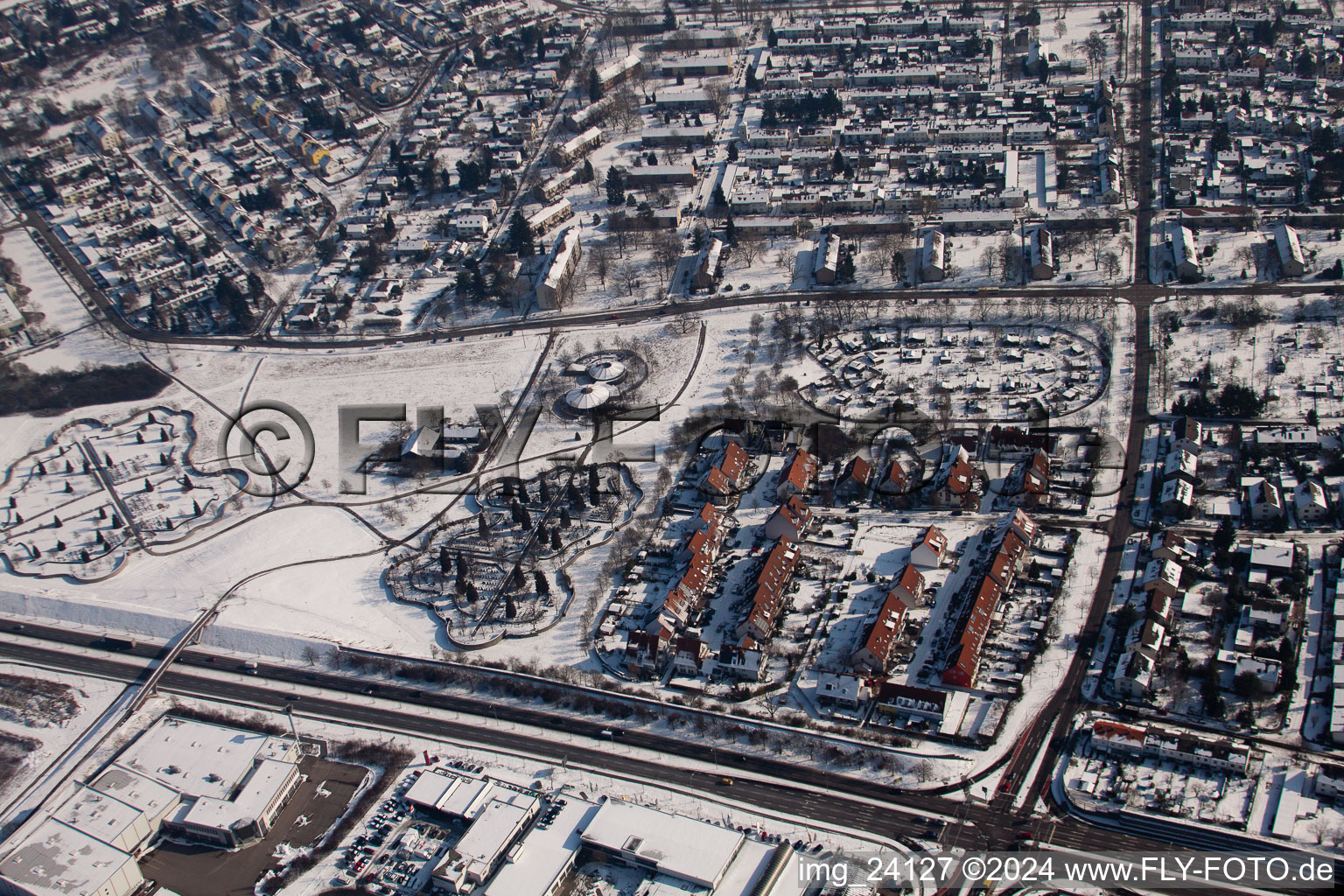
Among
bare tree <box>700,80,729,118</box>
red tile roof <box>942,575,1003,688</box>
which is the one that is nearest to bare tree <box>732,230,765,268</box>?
bare tree <box>700,80,729,118</box>

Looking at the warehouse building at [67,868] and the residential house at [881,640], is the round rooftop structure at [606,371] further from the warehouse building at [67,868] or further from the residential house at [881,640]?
the warehouse building at [67,868]

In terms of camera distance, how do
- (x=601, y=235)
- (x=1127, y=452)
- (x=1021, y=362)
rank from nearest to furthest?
(x=1127, y=452)
(x=1021, y=362)
(x=601, y=235)

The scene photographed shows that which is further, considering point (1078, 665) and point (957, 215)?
point (957, 215)

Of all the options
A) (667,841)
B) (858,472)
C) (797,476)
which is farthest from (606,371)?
(667,841)

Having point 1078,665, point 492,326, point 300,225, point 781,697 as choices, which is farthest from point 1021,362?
point 300,225

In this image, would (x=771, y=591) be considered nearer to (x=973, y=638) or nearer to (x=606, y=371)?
(x=973, y=638)

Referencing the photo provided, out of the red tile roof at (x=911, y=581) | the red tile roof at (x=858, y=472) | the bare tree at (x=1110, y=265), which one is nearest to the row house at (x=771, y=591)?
the red tile roof at (x=911, y=581)

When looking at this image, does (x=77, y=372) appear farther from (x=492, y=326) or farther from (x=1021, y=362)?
(x=1021, y=362)
